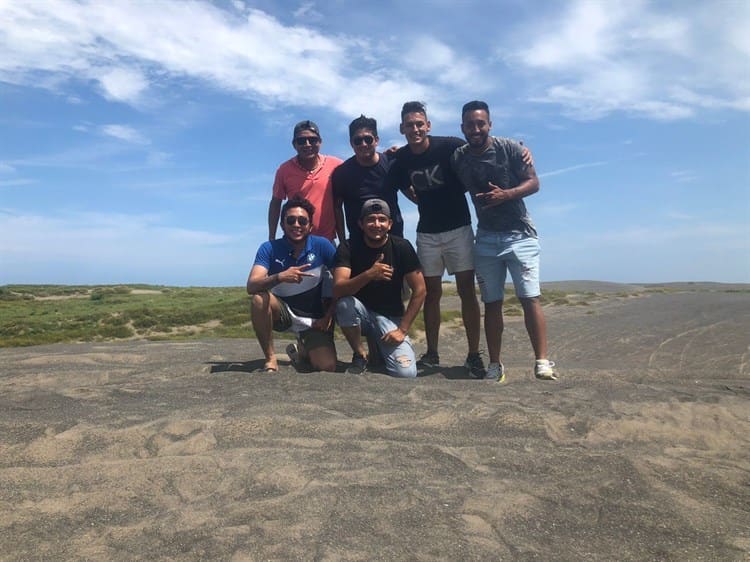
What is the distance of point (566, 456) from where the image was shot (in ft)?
12.1

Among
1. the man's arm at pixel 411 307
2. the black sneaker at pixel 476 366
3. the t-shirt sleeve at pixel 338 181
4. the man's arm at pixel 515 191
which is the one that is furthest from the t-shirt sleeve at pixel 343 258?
the black sneaker at pixel 476 366

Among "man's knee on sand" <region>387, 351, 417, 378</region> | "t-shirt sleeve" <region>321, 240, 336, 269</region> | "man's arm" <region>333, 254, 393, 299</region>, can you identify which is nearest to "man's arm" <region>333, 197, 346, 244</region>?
"t-shirt sleeve" <region>321, 240, 336, 269</region>

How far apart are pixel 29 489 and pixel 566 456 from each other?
10.6 ft

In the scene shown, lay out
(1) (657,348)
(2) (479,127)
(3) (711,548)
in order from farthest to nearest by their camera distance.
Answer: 1. (1) (657,348)
2. (2) (479,127)
3. (3) (711,548)

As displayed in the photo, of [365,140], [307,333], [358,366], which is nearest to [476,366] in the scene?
[358,366]

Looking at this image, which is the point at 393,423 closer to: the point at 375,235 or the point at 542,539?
the point at 542,539

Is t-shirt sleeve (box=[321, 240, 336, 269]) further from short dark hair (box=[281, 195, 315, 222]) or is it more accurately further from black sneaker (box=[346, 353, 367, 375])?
black sneaker (box=[346, 353, 367, 375])

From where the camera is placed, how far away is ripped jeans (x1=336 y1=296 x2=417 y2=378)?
6.20 metres

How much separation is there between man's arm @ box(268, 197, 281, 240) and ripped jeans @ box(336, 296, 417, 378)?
1.46 metres

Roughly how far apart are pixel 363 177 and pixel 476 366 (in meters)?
2.55

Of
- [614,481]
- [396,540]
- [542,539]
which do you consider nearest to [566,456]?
[614,481]

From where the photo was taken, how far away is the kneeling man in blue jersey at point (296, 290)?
6.45 metres

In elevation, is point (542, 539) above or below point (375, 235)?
below

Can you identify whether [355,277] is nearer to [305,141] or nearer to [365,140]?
[365,140]
